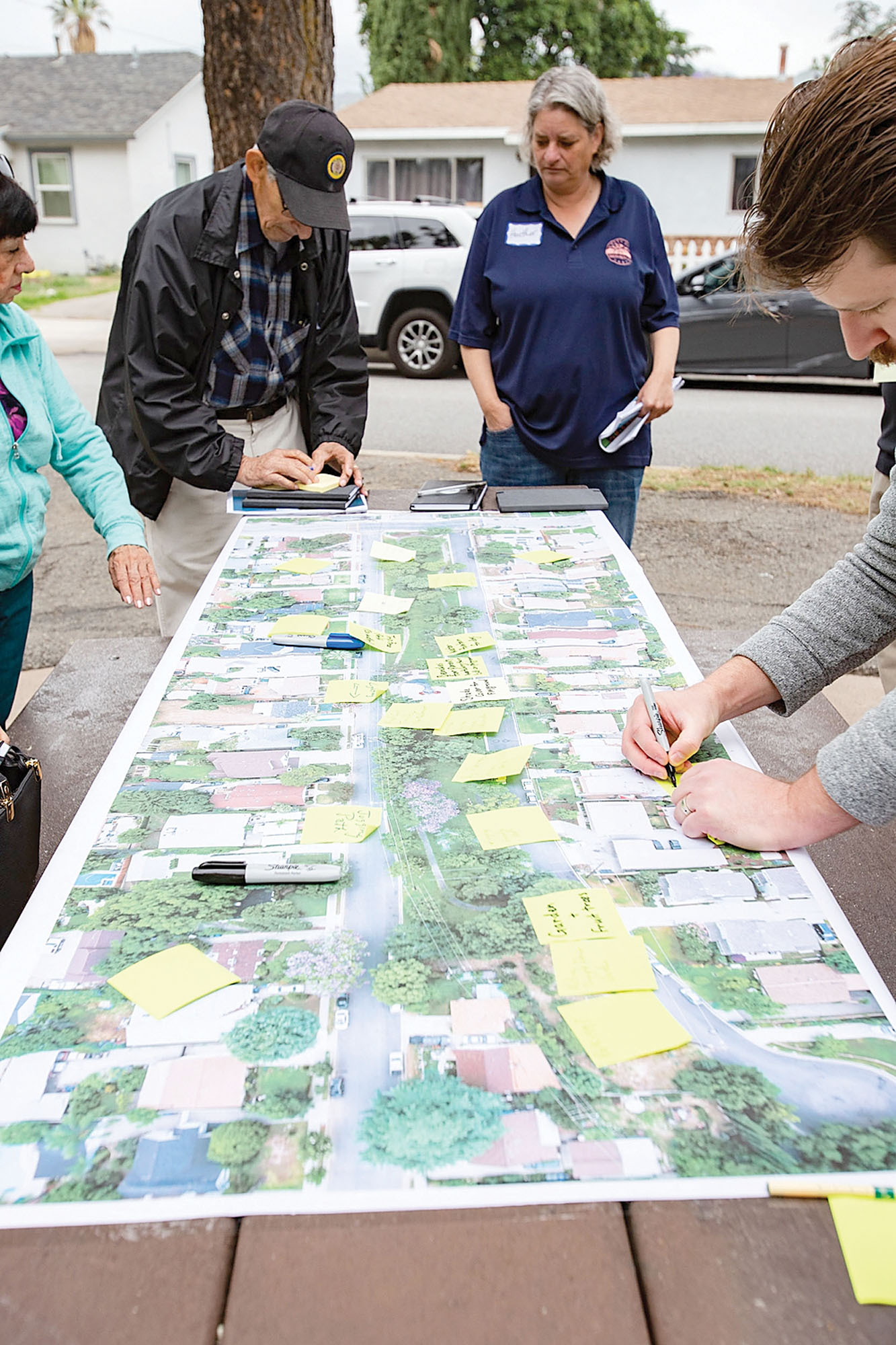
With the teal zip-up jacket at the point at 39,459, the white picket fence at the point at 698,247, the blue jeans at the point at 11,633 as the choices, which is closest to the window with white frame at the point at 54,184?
the white picket fence at the point at 698,247

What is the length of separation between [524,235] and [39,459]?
1539mm

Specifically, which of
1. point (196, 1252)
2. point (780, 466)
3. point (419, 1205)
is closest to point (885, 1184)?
point (419, 1205)

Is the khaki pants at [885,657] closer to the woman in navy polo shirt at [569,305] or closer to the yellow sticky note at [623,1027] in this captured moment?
the woman in navy polo shirt at [569,305]

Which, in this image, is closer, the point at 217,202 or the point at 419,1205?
the point at 419,1205

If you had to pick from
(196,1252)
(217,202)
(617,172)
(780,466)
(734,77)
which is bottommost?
(780,466)

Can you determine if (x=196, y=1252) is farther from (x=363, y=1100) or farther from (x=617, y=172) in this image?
(x=617, y=172)

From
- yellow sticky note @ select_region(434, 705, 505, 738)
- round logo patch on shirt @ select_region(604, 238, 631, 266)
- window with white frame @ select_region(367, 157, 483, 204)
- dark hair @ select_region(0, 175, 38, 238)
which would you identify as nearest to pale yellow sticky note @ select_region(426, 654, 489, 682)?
yellow sticky note @ select_region(434, 705, 505, 738)

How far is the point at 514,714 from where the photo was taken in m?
1.66

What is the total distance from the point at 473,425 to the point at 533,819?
7209 millimetres

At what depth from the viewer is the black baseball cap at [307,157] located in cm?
239

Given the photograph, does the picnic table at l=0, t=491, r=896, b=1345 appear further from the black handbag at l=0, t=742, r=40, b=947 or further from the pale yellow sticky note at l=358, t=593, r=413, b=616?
the pale yellow sticky note at l=358, t=593, r=413, b=616

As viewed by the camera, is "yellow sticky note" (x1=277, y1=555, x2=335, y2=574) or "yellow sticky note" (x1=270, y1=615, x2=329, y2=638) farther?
"yellow sticky note" (x1=277, y1=555, x2=335, y2=574)

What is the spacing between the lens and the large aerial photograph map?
2.86 ft

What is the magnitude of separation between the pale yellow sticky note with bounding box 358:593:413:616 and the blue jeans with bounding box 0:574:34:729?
796 mm
